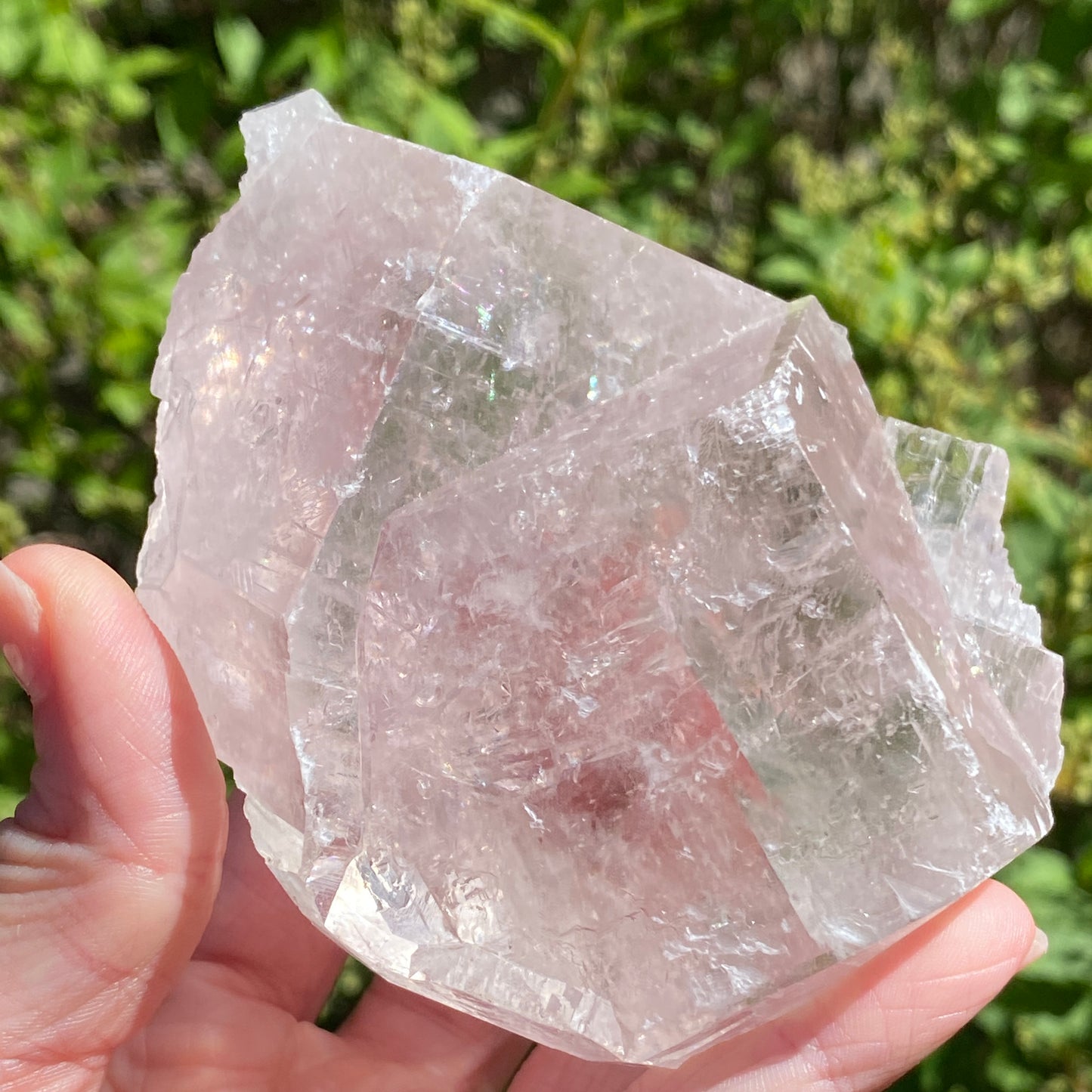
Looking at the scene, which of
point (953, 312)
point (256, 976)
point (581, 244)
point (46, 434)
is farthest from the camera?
point (46, 434)

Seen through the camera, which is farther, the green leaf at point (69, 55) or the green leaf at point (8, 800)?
the green leaf at point (69, 55)

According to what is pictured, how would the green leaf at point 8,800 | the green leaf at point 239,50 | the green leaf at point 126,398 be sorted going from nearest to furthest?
the green leaf at point 8,800
the green leaf at point 126,398
the green leaf at point 239,50

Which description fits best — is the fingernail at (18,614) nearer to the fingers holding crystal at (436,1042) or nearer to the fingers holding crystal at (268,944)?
the fingers holding crystal at (268,944)

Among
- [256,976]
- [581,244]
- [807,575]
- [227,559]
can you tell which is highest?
[581,244]

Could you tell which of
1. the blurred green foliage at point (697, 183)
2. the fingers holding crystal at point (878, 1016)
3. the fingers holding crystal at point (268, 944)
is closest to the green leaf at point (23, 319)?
the blurred green foliage at point (697, 183)

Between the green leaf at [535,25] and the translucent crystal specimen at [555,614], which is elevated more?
the green leaf at [535,25]

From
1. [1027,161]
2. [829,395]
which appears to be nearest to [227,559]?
[829,395]

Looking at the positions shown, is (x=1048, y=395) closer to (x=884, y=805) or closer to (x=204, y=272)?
(x=884, y=805)
